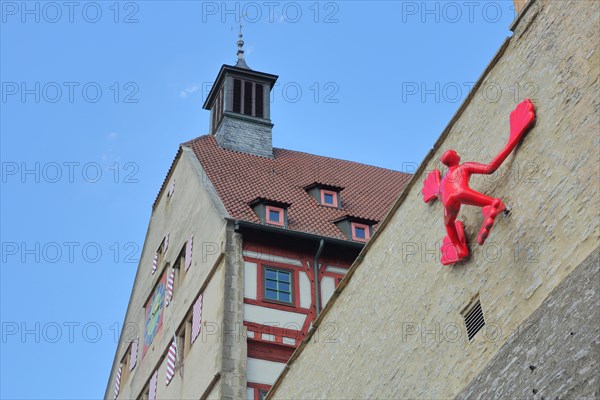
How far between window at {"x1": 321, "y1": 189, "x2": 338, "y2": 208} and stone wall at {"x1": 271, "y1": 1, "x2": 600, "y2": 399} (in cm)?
1155

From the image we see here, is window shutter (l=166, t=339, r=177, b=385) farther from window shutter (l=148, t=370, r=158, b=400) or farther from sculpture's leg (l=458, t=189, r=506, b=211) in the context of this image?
sculpture's leg (l=458, t=189, r=506, b=211)

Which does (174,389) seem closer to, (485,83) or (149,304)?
(149,304)

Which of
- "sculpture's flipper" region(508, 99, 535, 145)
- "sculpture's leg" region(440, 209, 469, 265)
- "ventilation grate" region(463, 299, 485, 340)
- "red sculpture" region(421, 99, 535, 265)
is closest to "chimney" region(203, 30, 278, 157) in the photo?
"red sculpture" region(421, 99, 535, 265)

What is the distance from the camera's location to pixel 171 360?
26.0 m

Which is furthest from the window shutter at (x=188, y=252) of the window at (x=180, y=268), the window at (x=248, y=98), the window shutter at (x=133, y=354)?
the window at (x=248, y=98)

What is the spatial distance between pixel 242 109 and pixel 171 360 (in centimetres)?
1085

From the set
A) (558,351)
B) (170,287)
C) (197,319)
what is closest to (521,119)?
(558,351)

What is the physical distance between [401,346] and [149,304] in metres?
17.0

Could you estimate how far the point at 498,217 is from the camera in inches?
511

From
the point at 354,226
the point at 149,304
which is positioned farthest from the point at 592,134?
the point at 149,304

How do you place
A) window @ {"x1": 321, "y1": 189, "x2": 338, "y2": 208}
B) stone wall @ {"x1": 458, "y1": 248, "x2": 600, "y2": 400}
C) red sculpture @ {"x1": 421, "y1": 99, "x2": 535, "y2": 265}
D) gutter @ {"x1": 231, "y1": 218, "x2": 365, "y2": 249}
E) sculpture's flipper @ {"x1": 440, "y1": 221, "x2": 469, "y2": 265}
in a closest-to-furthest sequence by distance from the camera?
stone wall @ {"x1": 458, "y1": 248, "x2": 600, "y2": 400} < red sculpture @ {"x1": 421, "y1": 99, "x2": 535, "y2": 265} < sculpture's flipper @ {"x1": 440, "y1": 221, "x2": 469, "y2": 265} < gutter @ {"x1": 231, "y1": 218, "x2": 365, "y2": 249} < window @ {"x1": 321, "y1": 189, "x2": 338, "y2": 208}

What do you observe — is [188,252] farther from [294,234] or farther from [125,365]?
[125,365]

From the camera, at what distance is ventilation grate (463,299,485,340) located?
12.8 m

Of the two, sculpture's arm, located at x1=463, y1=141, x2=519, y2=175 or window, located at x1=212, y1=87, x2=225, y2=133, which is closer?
sculpture's arm, located at x1=463, y1=141, x2=519, y2=175
